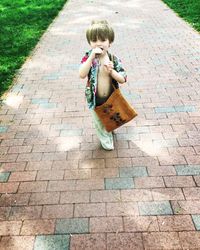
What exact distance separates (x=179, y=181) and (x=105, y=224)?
95cm

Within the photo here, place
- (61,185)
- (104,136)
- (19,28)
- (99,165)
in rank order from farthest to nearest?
(19,28) → (104,136) → (99,165) → (61,185)

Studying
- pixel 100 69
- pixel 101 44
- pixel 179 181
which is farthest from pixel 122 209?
pixel 101 44

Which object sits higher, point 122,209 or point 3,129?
point 122,209

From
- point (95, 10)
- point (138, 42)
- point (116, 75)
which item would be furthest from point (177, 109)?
point (95, 10)

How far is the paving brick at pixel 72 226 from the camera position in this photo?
119 inches

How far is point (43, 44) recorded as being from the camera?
8.68 meters

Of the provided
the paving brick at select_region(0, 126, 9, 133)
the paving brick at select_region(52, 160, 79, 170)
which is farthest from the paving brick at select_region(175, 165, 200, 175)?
the paving brick at select_region(0, 126, 9, 133)

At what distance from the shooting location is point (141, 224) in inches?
120

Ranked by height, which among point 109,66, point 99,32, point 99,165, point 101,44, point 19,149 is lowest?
point 19,149

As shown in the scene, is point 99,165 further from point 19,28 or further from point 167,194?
point 19,28

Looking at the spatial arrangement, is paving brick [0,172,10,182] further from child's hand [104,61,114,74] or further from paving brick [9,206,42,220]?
child's hand [104,61,114,74]

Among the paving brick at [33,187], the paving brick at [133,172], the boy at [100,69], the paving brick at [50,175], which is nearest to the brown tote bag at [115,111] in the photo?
the boy at [100,69]

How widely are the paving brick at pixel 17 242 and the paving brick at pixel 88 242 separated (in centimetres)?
35

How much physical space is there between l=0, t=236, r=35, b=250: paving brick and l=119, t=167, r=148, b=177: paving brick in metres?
1.19
